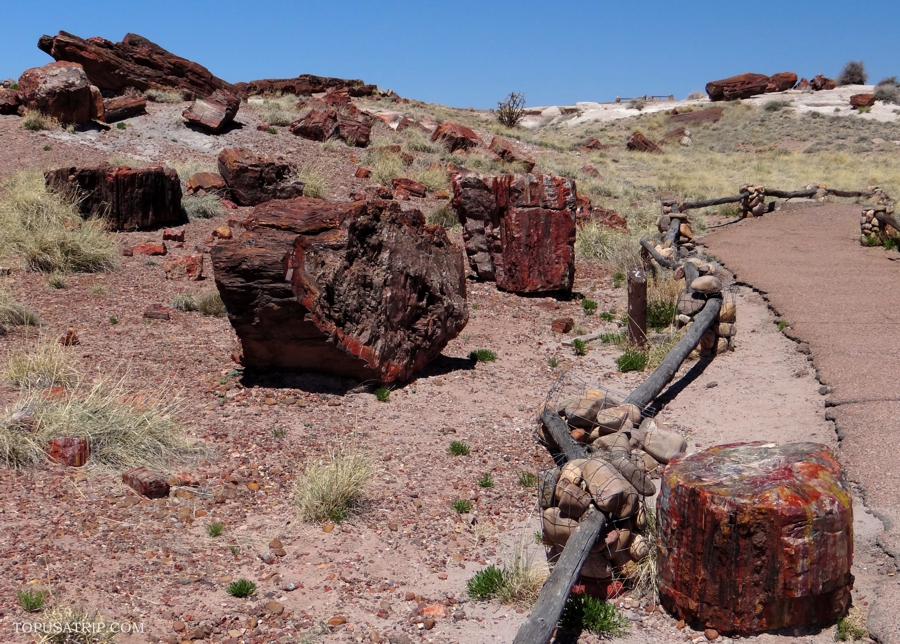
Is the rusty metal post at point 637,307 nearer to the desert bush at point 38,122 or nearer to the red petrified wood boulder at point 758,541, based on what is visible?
the red petrified wood boulder at point 758,541

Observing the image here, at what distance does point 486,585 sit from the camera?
179 inches

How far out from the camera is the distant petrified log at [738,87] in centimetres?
4706

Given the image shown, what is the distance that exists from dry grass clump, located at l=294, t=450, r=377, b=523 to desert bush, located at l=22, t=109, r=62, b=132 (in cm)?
1552

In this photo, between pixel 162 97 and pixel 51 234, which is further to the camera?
pixel 162 97

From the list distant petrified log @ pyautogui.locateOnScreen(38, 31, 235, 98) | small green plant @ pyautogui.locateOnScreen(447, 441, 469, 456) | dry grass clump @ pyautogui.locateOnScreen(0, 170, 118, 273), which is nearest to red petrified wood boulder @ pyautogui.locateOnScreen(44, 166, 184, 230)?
dry grass clump @ pyautogui.locateOnScreen(0, 170, 118, 273)

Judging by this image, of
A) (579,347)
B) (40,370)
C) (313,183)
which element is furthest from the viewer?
(313,183)

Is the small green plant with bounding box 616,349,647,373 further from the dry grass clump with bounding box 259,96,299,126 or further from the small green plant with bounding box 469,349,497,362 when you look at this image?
the dry grass clump with bounding box 259,96,299,126

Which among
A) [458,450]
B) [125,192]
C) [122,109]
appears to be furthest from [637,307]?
[122,109]

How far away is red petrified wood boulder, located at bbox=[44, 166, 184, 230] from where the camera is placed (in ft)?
41.2

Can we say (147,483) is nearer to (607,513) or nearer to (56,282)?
(607,513)

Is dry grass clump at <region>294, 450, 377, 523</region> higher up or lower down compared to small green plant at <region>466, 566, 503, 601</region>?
higher up

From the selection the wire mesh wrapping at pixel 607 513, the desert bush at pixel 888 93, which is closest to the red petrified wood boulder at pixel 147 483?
the wire mesh wrapping at pixel 607 513

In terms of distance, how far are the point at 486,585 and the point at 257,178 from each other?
38.1 feet

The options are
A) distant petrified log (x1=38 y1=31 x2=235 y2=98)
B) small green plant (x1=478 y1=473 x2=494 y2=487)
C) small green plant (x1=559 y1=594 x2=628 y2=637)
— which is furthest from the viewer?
distant petrified log (x1=38 y1=31 x2=235 y2=98)
